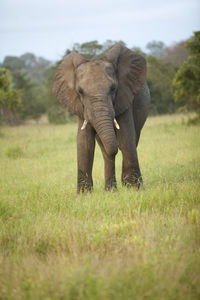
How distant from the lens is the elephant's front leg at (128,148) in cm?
592

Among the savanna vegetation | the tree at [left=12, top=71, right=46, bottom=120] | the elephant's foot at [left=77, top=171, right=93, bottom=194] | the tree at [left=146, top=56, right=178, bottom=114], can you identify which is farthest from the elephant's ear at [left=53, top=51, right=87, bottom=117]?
the tree at [left=12, top=71, right=46, bottom=120]

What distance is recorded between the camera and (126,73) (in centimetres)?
604

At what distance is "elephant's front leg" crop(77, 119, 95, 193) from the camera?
19.1 feet

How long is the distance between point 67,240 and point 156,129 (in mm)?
14030

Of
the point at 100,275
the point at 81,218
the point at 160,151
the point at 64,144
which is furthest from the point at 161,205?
the point at 64,144

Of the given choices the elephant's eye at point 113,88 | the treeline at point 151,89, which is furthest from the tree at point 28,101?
the elephant's eye at point 113,88

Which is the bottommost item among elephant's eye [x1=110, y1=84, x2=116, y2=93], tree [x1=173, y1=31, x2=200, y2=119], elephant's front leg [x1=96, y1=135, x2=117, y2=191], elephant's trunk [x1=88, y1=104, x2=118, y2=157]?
elephant's front leg [x1=96, y1=135, x2=117, y2=191]

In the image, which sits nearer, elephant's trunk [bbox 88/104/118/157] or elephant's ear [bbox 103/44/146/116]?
elephant's trunk [bbox 88/104/118/157]

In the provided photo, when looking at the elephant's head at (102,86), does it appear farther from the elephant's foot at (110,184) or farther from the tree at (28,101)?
the tree at (28,101)

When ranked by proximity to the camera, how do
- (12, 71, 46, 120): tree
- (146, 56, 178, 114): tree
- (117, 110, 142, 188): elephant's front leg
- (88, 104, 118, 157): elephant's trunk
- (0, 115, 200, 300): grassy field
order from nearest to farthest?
(0, 115, 200, 300): grassy field
(88, 104, 118, 157): elephant's trunk
(117, 110, 142, 188): elephant's front leg
(146, 56, 178, 114): tree
(12, 71, 46, 120): tree

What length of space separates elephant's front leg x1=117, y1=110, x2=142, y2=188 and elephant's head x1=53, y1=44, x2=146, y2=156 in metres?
0.19

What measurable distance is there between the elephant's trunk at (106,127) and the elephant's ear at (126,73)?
60 centimetres

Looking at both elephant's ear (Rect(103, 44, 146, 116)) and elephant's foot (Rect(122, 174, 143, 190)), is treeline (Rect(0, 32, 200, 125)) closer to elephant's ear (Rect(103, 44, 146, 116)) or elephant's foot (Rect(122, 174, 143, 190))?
elephant's ear (Rect(103, 44, 146, 116))

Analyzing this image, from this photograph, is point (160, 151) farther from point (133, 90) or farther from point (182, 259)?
point (182, 259)
